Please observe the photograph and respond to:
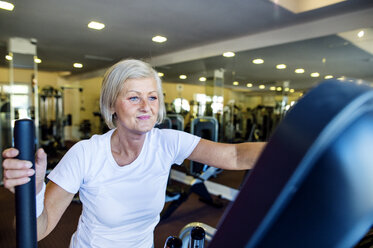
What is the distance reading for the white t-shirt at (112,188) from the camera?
906mm

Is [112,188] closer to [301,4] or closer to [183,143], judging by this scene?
[183,143]

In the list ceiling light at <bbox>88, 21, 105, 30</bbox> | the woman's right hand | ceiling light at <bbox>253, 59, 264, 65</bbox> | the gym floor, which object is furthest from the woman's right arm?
ceiling light at <bbox>253, 59, 264, 65</bbox>

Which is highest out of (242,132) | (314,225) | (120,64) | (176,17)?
(176,17)

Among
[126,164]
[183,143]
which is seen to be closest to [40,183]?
[126,164]

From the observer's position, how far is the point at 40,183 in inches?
21.6

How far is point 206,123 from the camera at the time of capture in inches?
159

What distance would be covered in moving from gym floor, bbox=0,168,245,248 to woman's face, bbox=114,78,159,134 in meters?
2.05

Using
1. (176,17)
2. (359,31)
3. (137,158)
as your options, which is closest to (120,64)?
(137,158)

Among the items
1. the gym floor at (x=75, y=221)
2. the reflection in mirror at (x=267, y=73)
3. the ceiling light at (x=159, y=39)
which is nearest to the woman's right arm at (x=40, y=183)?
the gym floor at (x=75, y=221)

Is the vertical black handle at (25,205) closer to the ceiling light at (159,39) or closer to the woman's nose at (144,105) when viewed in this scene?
the woman's nose at (144,105)

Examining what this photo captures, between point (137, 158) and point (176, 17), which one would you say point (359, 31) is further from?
point (137, 158)

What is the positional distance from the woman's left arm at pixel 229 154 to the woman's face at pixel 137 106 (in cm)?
22

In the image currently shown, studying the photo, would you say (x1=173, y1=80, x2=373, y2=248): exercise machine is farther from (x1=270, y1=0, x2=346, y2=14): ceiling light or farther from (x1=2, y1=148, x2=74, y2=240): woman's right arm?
(x1=270, y1=0, x2=346, y2=14): ceiling light

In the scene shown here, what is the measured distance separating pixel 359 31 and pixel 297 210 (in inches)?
133
